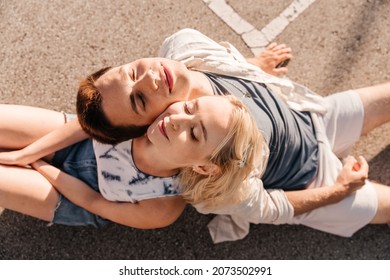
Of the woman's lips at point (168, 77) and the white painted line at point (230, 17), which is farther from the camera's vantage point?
the white painted line at point (230, 17)

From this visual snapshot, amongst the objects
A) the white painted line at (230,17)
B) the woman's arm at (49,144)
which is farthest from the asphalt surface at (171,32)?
the woman's arm at (49,144)

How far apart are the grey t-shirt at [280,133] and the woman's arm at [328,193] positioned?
0.31 feet

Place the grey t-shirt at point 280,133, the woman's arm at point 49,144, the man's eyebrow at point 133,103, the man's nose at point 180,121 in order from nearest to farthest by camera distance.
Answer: the man's nose at point 180,121
the man's eyebrow at point 133,103
the grey t-shirt at point 280,133
the woman's arm at point 49,144

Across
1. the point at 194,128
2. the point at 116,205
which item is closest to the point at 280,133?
the point at 194,128

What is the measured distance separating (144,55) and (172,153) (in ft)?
4.61

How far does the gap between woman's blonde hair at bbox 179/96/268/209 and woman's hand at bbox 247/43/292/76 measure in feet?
2.90

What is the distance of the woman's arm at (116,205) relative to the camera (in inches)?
106

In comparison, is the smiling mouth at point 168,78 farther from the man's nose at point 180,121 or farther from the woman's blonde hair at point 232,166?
the woman's blonde hair at point 232,166

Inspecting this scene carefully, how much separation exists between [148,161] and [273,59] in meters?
1.27

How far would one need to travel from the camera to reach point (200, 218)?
3.32 m

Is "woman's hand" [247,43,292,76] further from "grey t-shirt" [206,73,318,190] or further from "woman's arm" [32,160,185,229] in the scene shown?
"woman's arm" [32,160,185,229]

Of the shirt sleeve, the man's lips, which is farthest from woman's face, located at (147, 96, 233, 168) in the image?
the shirt sleeve

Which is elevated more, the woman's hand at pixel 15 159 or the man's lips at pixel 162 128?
the man's lips at pixel 162 128

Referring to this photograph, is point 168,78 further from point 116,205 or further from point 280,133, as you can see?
point 116,205
